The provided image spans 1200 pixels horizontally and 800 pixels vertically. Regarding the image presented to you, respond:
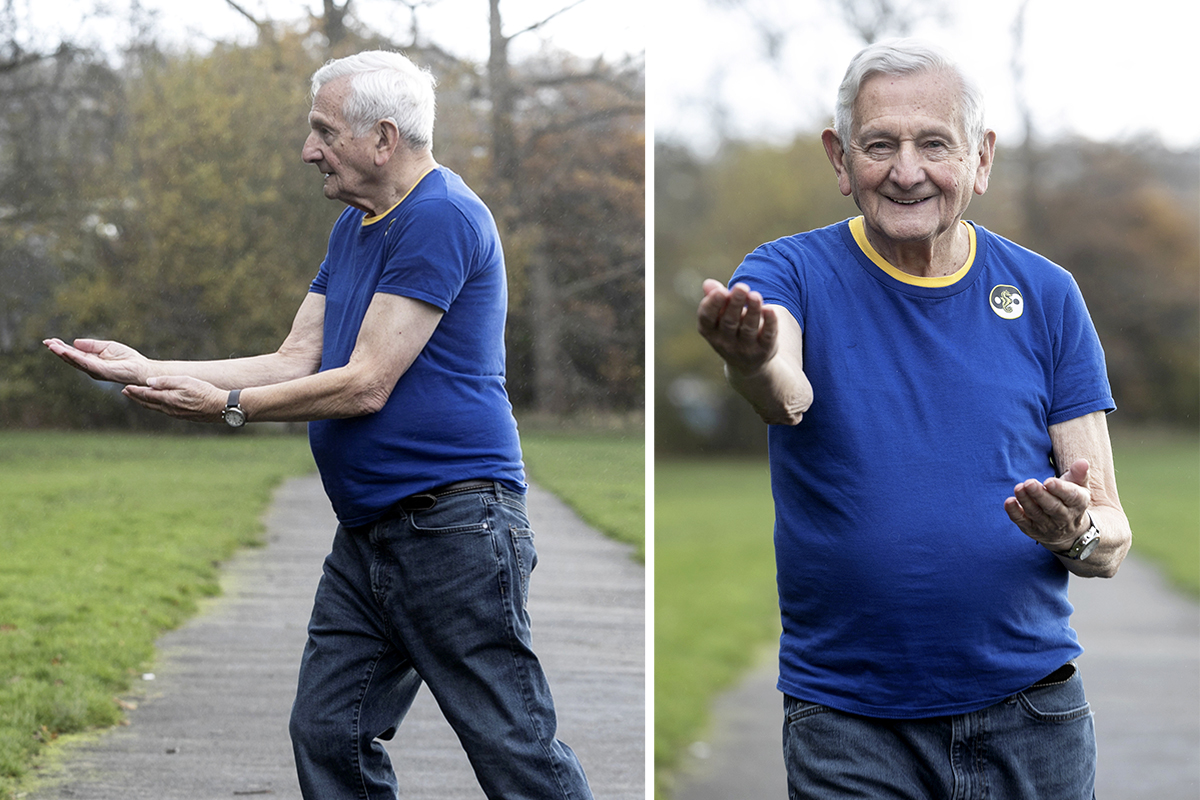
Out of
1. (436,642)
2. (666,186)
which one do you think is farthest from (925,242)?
(666,186)

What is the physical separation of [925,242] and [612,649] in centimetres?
361

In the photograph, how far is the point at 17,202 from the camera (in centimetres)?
546

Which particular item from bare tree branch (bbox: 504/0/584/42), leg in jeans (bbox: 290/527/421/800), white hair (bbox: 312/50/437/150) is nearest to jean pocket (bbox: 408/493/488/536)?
leg in jeans (bbox: 290/527/421/800)

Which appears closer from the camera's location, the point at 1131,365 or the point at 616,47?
the point at 616,47

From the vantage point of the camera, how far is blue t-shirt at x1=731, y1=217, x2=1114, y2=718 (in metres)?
1.67

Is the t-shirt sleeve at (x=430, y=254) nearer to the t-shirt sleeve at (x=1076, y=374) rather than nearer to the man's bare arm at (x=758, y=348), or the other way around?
the man's bare arm at (x=758, y=348)

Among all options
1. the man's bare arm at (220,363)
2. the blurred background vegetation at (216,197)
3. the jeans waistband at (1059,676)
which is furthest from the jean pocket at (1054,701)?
the blurred background vegetation at (216,197)

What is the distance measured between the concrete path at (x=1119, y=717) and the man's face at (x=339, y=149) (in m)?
3.60

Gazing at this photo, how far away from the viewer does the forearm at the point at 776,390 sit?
1524 mm

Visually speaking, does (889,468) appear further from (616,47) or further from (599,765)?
(616,47)

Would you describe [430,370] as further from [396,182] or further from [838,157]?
[838,157]

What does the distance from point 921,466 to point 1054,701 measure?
1.28 feet

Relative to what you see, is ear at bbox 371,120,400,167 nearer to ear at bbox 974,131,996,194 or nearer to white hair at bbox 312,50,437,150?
white hair at bbox 312,50,437,150

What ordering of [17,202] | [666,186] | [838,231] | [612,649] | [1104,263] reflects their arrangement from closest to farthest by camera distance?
[838,231] → [612,649] → [17,202] → [1104,263] → [666,186]
